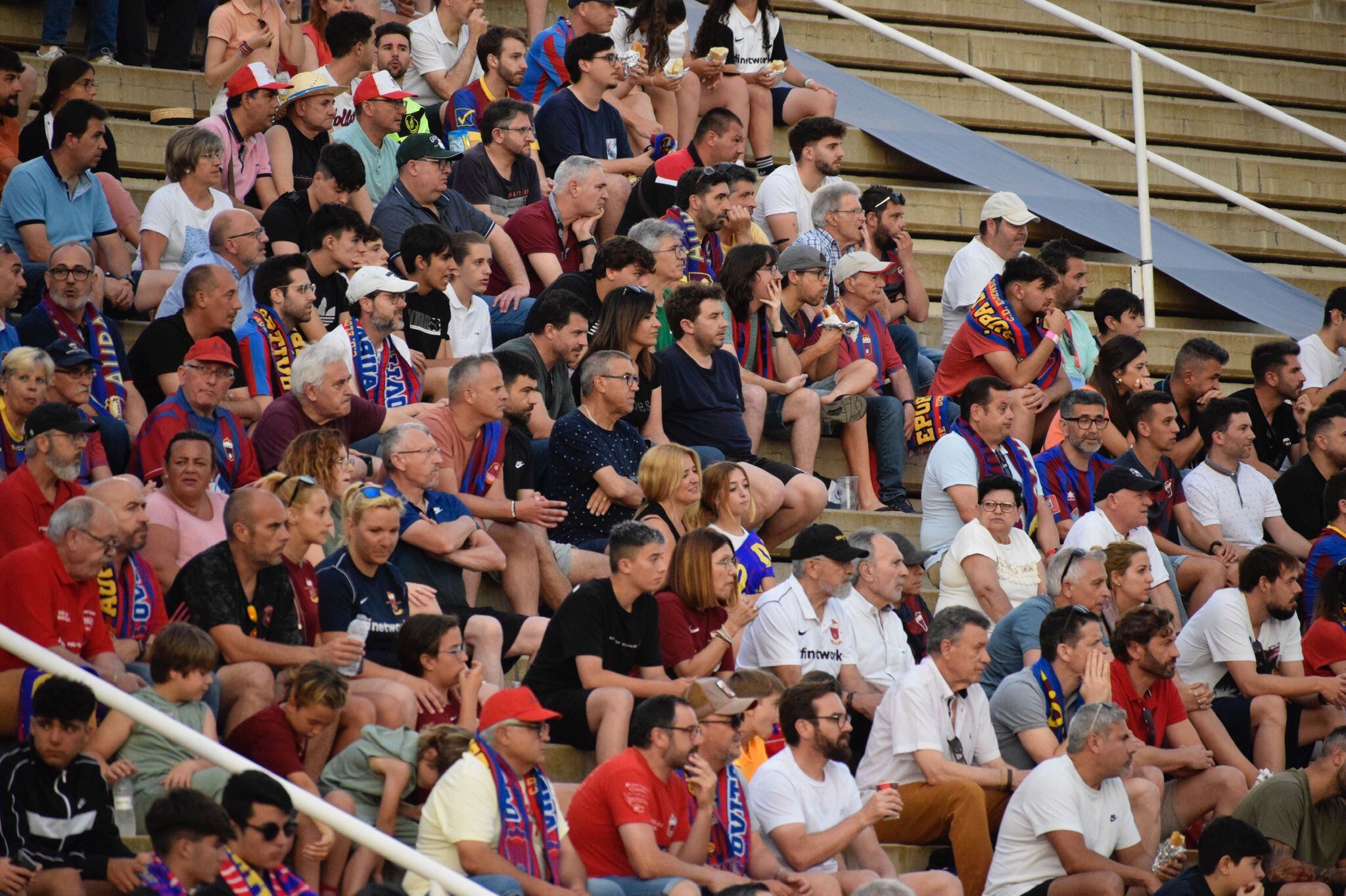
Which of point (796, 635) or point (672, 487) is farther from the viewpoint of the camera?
point (672, 487)

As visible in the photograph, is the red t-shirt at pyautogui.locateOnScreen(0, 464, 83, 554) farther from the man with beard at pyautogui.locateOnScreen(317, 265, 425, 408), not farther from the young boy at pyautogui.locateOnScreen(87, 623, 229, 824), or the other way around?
the man with beard at pyautogui.locateOnScreen(317, 265, 425, 408)

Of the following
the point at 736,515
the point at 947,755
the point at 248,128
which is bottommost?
the point at 947,755

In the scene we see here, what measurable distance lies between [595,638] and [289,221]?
127 inches

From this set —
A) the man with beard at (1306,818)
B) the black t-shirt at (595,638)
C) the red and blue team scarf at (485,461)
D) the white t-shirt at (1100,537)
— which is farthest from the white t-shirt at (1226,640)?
the red and blue team scarf at (485,461)

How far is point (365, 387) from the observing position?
8.66 meters

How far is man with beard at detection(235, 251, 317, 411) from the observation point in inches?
334

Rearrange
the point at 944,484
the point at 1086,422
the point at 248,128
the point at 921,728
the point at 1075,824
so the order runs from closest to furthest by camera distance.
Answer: the point at 1075,824, the point at 921,728, the point at 944,484, the point at 1086,422, the point at 248,128

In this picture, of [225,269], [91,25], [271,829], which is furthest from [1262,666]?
[91,25]

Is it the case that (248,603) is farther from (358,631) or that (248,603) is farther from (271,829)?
(271,829)

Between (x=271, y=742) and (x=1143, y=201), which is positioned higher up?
(x=1143, y=201)

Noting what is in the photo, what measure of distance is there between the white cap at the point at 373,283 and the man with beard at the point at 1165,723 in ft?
11.0

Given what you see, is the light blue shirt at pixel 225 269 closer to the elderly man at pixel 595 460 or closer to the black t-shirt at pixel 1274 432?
the elderly man at pixel 595 460

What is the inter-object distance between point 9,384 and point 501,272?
128 inches

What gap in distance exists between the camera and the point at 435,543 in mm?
7641
